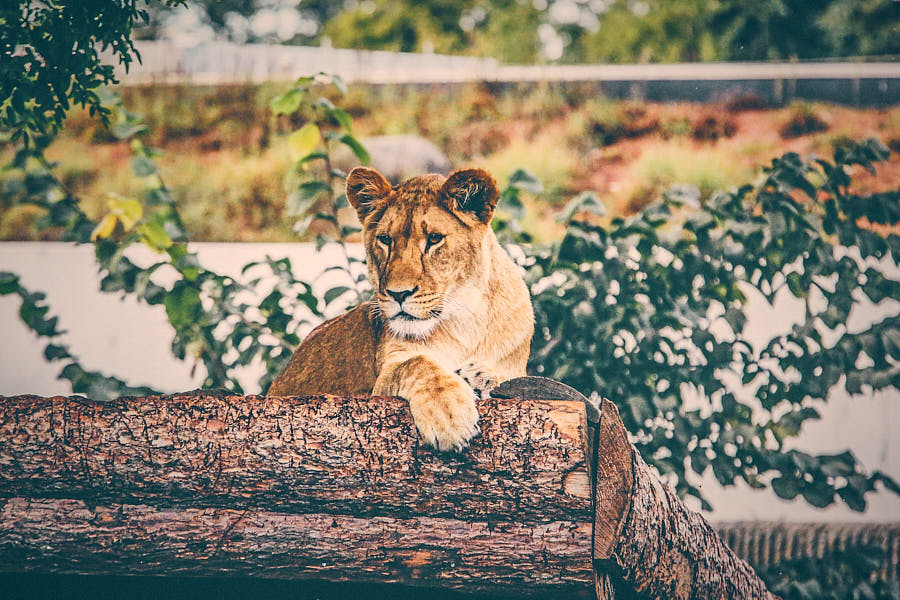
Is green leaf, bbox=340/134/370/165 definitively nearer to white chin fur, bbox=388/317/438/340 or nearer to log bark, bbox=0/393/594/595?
white chin fur, bbox=388/317/438/340

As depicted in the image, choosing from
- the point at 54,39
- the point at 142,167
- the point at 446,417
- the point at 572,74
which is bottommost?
the point at 446,417

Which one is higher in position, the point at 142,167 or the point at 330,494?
the point at 142,167

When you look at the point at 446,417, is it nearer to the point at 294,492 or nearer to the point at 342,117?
the point at 294,492

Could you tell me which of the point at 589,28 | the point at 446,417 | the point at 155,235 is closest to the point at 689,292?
the point at 446,417

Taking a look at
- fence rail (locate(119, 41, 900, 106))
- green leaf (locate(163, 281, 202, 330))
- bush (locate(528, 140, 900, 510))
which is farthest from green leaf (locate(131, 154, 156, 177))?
fence rail (locate(119, 41, 900, 106))

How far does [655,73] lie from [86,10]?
328 inches

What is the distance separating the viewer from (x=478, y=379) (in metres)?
2.69

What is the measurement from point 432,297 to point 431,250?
15 centimetres

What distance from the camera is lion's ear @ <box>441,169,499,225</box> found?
2652 mm

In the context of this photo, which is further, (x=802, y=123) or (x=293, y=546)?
(x=802, y=123)

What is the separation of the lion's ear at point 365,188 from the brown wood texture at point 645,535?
99cm

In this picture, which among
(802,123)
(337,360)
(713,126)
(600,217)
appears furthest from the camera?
(713,126)

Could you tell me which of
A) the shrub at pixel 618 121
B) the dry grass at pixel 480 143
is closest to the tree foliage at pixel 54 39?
the dry grass at pixel 480 143

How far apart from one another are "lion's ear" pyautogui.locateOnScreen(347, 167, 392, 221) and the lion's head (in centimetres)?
2
